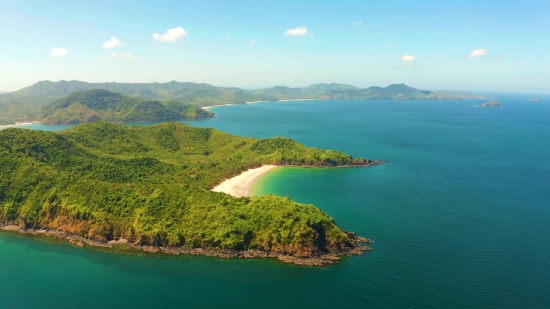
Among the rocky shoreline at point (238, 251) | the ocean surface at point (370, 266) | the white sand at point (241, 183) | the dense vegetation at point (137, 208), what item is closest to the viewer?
the ocean surface at point (370, 266)

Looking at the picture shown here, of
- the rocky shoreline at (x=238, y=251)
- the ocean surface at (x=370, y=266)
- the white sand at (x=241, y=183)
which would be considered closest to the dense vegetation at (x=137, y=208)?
the rocky shoreline at (x=238, y=251)

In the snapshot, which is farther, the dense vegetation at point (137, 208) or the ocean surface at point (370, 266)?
the dense vegetation at point (137, 208)

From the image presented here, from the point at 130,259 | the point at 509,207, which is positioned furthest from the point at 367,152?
the point at 130,259

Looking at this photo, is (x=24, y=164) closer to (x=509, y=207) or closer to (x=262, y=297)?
(x=262, y=297)

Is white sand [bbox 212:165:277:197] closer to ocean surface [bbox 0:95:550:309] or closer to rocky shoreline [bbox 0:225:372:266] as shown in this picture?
ocean surface [bbox 0:95:550:309]

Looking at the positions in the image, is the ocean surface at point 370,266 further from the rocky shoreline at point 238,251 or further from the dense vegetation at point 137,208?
the dense vegetation at point 137,208

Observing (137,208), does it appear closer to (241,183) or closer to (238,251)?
(238,251)

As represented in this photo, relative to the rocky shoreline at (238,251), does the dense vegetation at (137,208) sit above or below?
above

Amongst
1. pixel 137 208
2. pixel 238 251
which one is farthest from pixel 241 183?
pixel 238 251

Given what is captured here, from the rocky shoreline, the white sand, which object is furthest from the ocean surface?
the white sand
